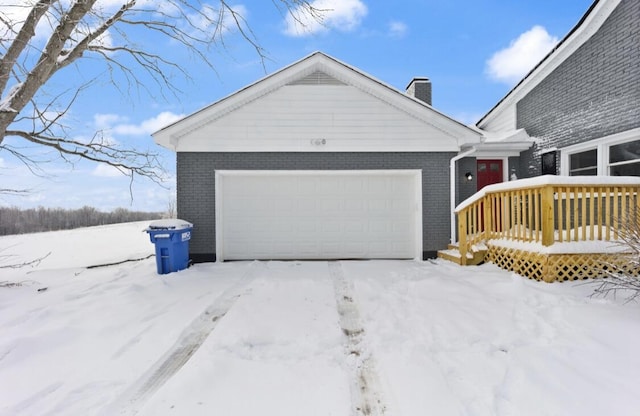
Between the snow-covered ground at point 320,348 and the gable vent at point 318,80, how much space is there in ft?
15.7

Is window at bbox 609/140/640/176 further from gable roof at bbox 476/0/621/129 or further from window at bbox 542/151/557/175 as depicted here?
gable roof at bbox 476/0/621/129

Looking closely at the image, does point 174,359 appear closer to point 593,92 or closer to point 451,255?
point 451,255

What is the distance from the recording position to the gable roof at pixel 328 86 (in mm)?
6965

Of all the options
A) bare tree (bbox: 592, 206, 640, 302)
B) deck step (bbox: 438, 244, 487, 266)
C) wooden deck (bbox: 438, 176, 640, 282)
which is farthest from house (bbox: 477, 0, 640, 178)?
deck step (bbox: 438, 244, 487, 266)

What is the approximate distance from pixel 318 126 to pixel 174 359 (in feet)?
18.7

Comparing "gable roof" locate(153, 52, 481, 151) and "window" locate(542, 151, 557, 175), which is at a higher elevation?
"gable roof" locate(153, 52, 481, 151)

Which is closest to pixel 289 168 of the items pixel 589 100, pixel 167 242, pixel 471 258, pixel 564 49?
pixel 167 242

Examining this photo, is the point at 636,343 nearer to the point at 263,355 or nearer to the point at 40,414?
the point at 263,355

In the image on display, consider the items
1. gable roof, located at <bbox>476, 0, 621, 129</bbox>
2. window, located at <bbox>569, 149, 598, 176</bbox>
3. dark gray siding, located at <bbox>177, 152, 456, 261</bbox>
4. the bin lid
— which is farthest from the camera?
window, located at <bbox>569, 149, 598, 176</bbox>

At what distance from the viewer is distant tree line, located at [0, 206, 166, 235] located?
15.3m

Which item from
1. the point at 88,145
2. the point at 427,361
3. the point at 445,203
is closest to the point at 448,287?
the point at 427,361

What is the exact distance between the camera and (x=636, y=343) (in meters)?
2.99

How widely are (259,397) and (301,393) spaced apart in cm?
32

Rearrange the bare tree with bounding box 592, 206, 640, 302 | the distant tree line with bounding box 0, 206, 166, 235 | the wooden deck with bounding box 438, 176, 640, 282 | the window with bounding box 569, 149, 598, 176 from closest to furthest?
the bare tree with bounding box 592, 206, 640, 302
the wooden deck with bounding box 438, 176, 640, 282
the window with bounding box 569, 149, 598, 176
the distant tree line with bounding box 0, 206, 166, 235
